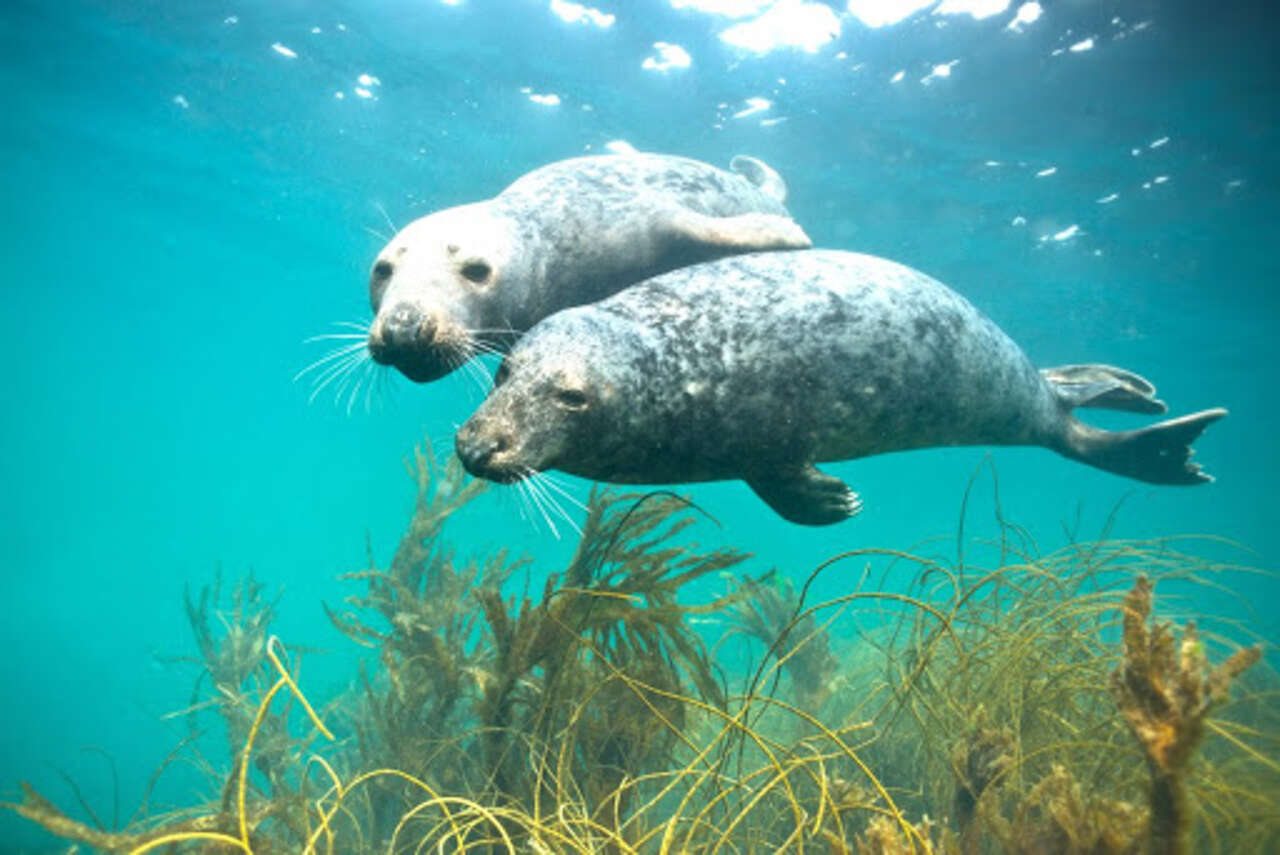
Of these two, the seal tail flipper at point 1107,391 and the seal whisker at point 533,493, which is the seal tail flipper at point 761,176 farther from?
the seal whisker at point 533,493

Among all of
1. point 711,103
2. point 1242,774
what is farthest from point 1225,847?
point 711,103

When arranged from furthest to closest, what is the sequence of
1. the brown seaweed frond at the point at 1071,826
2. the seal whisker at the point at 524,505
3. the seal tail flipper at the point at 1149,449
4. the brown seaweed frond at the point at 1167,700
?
the seal tail flipper at the point at 1149,449 < the seal whisker at the point at 524,505 < the brown seaweed frond at the point at 1071,826 < the brown seaweed frond at the point at 1167,700

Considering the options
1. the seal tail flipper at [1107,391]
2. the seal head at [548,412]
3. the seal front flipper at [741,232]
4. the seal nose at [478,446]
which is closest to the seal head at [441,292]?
the seal head at [548,412]

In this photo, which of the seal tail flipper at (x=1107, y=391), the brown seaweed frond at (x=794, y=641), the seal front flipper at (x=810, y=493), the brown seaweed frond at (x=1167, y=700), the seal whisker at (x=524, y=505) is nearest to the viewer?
the brown seaweed frond at (x=1167, y=700)

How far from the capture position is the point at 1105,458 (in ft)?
16.7

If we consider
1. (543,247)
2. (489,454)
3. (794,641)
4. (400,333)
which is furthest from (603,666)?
(794,641)

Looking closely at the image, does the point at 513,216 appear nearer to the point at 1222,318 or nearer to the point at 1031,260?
the point at 1031,260

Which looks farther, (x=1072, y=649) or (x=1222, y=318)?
(x=1222, y=318)

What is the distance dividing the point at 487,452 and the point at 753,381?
1.34 meters

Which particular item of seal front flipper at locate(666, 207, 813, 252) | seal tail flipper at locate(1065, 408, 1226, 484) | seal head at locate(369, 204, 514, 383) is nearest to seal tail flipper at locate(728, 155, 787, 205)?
seal front flipper at locate(666, 207, 813, 252)

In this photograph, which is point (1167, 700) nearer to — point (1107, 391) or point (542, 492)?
point (542, 492)

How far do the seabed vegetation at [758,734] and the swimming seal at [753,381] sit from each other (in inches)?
17.2

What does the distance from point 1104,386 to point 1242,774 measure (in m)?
2.75

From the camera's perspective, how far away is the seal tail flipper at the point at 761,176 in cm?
696
